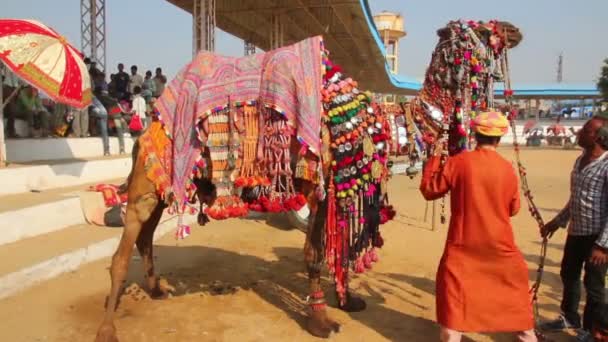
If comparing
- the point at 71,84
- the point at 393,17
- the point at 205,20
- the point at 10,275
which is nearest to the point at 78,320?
the point at 10,275

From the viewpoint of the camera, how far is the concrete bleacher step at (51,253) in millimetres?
4720

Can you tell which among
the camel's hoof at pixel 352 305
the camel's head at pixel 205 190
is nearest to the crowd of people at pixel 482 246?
the camel's hoof at pixel 352 305

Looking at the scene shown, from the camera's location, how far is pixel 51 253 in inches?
212

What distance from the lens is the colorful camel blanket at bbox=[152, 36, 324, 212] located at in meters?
3.74

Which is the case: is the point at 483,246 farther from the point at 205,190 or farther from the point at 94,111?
the point at 94,111

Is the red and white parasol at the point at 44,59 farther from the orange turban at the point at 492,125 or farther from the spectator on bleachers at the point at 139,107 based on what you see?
the orange turban at the point at 492,125

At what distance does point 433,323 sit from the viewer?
168 inches

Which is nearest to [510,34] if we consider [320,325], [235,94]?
[235,94]

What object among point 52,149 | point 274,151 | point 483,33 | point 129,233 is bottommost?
point 129,233

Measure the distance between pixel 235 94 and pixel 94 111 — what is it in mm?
7331

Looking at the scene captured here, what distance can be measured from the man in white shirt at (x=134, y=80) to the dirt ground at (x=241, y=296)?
741 centimetres

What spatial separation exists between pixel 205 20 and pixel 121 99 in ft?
10.7

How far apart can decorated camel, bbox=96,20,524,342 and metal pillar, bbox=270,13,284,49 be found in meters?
10.7

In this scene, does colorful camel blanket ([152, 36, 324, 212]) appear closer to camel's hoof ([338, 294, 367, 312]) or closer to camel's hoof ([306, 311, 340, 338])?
camel's hoof ([306, 311, 340, 338])
